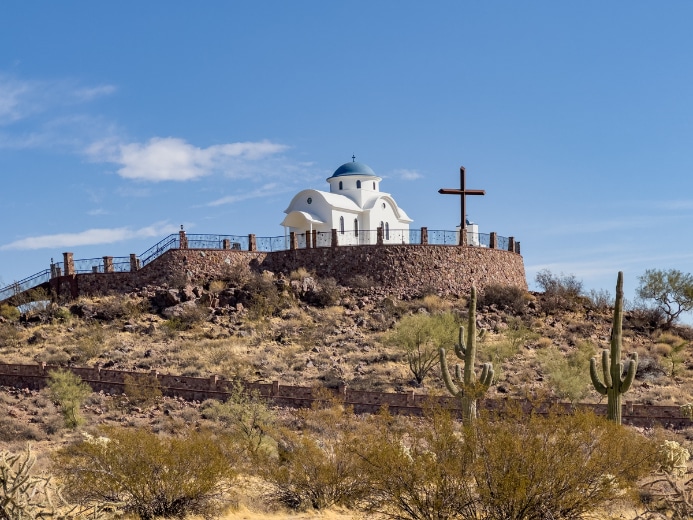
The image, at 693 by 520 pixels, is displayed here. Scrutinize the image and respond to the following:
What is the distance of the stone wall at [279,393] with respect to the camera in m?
26.6

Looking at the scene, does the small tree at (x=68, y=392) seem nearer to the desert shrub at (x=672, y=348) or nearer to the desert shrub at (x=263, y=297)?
the desert shrub at (x=263, y=297)

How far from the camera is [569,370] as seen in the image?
3089cm

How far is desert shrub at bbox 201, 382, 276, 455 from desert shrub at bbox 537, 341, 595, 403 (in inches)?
405

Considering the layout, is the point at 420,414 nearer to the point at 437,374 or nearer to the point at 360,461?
the point at 437,374

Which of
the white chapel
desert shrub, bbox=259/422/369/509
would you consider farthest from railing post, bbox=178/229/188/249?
desert shrub, bbox=259/422/369/509

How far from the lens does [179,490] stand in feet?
53.4

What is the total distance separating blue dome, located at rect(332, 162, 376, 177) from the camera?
2063 inches

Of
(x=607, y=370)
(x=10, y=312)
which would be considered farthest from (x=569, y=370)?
(x=10, y=312)

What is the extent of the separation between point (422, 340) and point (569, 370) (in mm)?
6175

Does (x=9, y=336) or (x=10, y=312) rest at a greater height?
(x=10, y=312)

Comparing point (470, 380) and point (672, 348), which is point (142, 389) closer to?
point (470, 380)

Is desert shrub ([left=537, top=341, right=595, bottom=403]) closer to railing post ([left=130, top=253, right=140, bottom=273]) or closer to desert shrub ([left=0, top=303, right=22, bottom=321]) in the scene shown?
railing post ([left=130, top=253, right=140, bottom=273])

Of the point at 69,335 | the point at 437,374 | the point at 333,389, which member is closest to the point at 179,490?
the point at 333,389

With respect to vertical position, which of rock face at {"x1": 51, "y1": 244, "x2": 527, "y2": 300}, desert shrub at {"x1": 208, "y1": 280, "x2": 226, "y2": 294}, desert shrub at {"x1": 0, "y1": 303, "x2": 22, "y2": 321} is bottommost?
desert shrub at {"x1": 0, "y1": 303, "x2": 22, "y2": 321}
